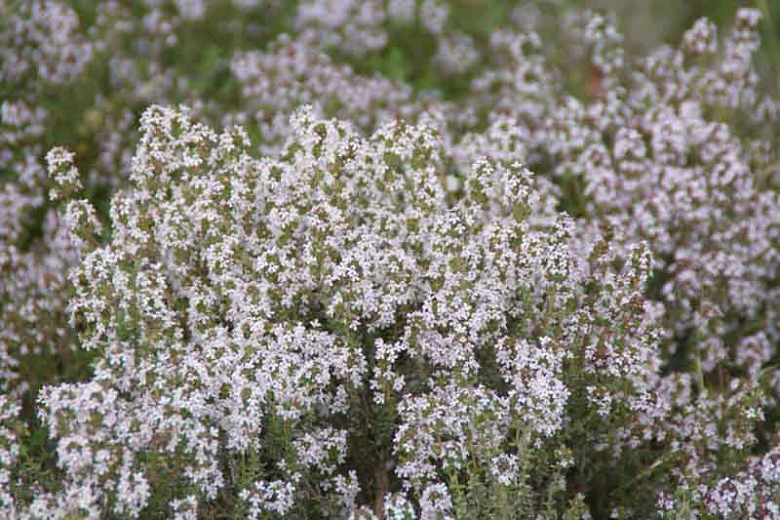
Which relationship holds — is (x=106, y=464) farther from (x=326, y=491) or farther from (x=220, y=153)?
(x=220, y=153)

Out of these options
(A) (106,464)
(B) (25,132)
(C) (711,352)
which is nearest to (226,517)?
(A) (106,464)

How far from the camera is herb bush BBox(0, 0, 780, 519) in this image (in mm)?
3148

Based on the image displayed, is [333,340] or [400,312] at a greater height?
[400,312]

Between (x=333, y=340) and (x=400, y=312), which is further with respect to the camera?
(x=400, y=312)

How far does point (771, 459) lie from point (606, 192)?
1806 mm

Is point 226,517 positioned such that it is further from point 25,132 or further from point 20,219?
point 25,132

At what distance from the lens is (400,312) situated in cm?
363

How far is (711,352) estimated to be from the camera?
4309 mm

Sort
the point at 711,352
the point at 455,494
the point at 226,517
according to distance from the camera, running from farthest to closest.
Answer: the point at 711,352
the point at 226,517
the point at 455,494

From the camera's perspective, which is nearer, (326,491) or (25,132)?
(326,491)

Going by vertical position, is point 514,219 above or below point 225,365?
above

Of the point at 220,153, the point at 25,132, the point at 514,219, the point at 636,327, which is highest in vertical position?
the point at 25,132

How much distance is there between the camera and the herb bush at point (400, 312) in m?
3.15

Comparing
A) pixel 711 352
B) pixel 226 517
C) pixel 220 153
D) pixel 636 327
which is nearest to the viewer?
pixel 226 517
